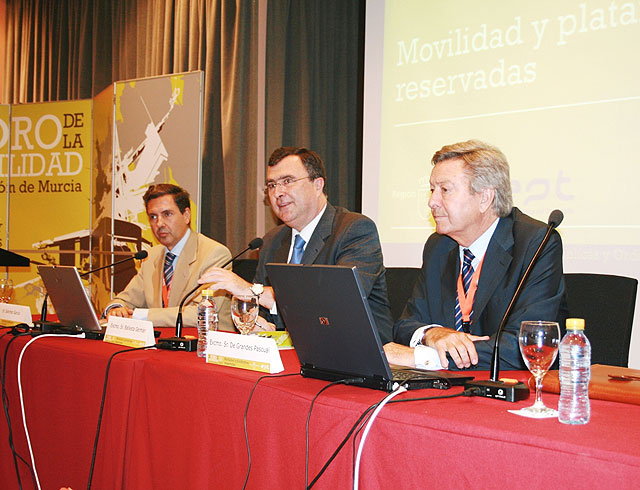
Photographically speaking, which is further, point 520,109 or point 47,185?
point 47,185

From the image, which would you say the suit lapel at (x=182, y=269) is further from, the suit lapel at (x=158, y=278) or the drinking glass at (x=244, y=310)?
the drinking glass at (x=244, y=310)

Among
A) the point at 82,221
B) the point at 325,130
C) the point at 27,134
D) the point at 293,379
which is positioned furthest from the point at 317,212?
the point at 27,134

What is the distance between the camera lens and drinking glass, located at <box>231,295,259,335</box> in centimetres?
194

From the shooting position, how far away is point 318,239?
110 inches

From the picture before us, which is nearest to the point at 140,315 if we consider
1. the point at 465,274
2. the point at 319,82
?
the point at 465,274

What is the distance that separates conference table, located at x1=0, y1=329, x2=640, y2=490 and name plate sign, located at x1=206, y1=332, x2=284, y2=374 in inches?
1.1

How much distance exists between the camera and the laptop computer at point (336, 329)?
136 centimetres

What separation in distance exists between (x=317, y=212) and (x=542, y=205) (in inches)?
42.3

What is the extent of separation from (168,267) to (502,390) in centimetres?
244

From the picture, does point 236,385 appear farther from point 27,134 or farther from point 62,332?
point 27,134

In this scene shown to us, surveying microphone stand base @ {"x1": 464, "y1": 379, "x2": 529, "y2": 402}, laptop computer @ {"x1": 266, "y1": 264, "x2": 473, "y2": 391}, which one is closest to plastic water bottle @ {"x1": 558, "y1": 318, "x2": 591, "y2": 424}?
microphone stand base @ {"x1": 464, "y1": 379, "x2": 529, "y2": 402}

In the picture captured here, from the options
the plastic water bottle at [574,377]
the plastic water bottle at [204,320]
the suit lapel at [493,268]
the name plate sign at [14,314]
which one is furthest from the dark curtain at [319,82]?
the plastic water bottle at [574,377]

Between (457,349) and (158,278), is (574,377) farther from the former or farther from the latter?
(158,278)

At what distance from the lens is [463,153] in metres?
2.20
